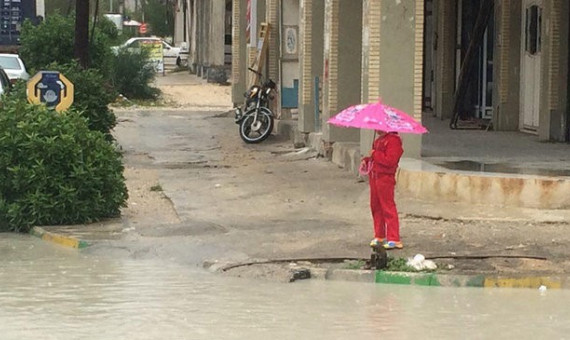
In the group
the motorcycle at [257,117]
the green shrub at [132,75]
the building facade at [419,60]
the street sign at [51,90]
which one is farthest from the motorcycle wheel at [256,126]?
the green shrub at [132,75]

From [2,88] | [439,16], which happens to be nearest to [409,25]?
[2,88]

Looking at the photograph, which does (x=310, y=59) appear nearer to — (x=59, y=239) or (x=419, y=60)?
(x=419, y=60)

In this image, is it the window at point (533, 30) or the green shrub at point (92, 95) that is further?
the window at point (533, 30)

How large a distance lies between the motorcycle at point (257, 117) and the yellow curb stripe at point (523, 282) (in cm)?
1407

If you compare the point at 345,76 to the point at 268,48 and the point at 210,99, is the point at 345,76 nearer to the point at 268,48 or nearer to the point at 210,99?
the point at 268,48

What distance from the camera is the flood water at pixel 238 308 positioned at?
906 cm

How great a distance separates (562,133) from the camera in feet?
66.7

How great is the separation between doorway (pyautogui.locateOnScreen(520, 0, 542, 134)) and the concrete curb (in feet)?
36.3

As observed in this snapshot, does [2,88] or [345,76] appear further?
[2,88]

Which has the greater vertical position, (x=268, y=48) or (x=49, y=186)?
(x=268, y=48)

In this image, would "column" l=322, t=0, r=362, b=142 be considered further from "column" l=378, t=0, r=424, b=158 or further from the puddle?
the puddle

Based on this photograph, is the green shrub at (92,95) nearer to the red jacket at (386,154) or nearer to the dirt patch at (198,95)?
the red jacket at (386,154)

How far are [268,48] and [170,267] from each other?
1563 centimetres

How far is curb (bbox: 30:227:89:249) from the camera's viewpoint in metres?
13.2
